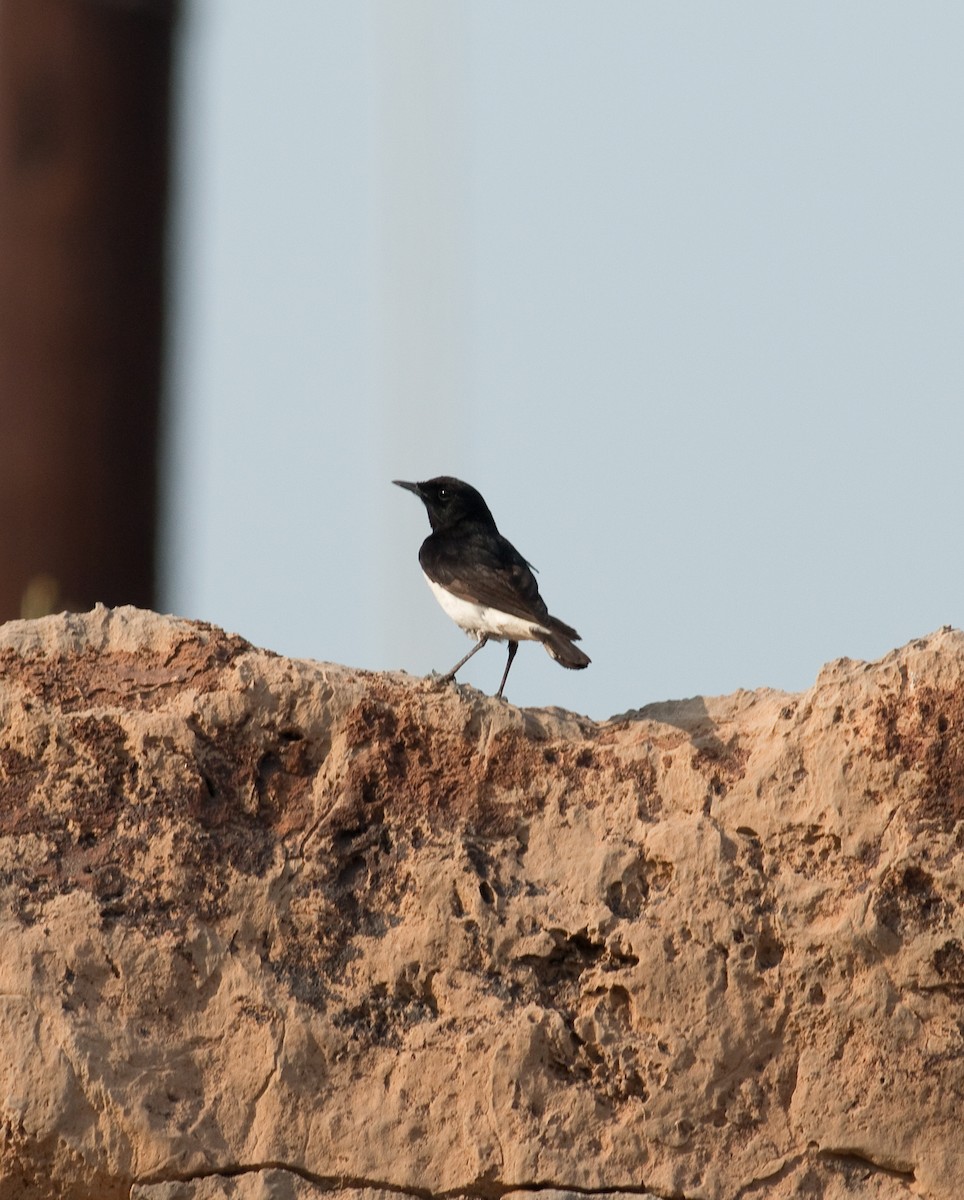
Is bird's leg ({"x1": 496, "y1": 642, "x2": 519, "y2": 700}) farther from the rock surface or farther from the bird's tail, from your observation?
the rock surface

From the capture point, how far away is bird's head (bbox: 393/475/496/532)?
9.30m

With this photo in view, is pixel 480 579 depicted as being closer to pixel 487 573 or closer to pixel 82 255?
pixel 487 573

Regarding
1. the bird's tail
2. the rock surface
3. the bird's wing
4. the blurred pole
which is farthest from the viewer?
the bird's wing

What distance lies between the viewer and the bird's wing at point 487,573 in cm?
823

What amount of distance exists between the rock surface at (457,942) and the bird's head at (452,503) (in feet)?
10.2

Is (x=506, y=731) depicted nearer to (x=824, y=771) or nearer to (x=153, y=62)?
(x=824, y=771)

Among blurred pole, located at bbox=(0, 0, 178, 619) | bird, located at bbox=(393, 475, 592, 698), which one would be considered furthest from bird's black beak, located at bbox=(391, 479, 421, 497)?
blurred pole, located at bbox=(0, 0, 178, 619)

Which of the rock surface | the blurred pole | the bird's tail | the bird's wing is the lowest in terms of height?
the rock surface

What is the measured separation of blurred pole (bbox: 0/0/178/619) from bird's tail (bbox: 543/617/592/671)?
3018mm

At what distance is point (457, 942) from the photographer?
589 centimetres

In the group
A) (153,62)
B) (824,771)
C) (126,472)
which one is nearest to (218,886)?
(126,472)

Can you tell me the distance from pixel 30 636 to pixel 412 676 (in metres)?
1.18

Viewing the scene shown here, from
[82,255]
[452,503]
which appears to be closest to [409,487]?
[452,503]

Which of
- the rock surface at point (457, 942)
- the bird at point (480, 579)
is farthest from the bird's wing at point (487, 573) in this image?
the rock surface at point (457, 942)
